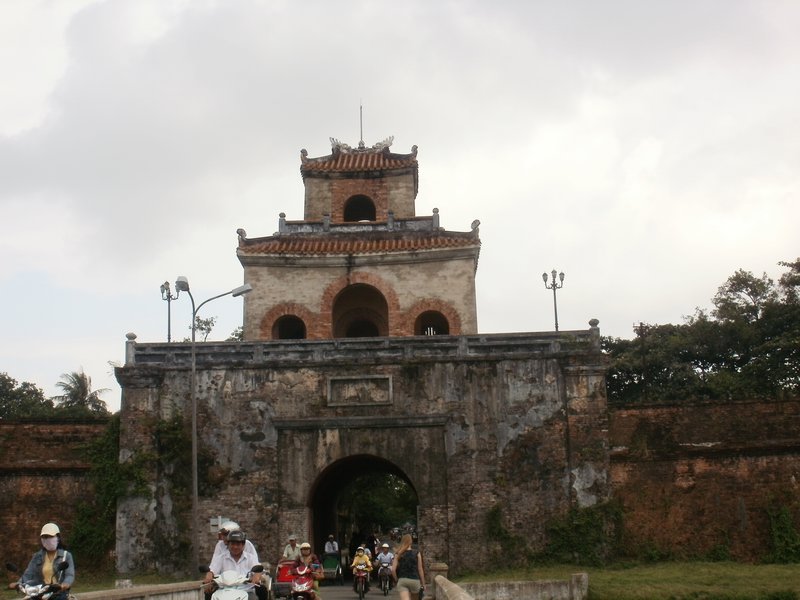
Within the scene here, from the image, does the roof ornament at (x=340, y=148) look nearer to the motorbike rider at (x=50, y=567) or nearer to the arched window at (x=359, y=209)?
the arched window at (x=359, y=209)

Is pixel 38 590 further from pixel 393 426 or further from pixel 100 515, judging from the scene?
pixel 100 515

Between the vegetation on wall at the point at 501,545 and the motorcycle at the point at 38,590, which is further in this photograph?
the vegetation on wall at the point at 501,545

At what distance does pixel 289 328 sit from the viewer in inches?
1059

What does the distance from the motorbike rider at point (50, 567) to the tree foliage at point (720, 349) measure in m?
32.4

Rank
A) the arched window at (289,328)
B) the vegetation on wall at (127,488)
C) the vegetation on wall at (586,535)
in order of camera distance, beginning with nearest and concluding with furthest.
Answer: the vegetation on wall at (586,535) < the vegetation on wall at (127,488) < the arched window at (289,328)

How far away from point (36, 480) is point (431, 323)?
11436mm

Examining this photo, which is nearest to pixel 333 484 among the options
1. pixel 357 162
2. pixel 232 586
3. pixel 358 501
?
pixel 357 162

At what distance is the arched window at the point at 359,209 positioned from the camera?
28.3 metres

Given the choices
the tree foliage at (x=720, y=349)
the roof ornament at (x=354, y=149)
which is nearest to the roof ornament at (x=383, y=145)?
the roof ornament at (x=354, y=149)

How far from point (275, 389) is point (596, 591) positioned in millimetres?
8715

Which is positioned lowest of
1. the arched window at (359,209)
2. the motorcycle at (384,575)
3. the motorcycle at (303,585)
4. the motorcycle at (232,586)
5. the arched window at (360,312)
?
the motorcycle at (384,575)

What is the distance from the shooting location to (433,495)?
20.8 meters

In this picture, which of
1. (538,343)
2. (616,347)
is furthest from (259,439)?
(616,347)

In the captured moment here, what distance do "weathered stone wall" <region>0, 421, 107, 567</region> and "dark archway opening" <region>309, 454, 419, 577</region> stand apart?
546 cm
